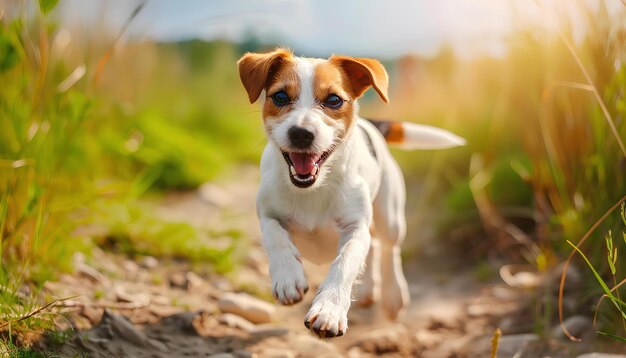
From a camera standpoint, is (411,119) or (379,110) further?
(379,110)

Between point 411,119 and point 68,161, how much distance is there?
4653mm

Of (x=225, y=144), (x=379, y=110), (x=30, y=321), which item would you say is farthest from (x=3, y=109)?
(x=379, y=110)

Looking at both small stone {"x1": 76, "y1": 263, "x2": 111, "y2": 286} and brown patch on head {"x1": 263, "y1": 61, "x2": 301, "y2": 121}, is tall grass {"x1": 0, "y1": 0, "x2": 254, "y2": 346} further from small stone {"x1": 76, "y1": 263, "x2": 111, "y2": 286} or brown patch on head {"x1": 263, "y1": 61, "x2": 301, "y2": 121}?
brown patch on head {"x1": 263, "y1": 61, "x2": 301, "y2": 121}

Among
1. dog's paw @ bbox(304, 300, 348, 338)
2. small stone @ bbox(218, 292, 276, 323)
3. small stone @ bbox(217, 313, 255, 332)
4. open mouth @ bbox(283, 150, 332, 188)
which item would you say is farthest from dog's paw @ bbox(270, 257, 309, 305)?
small stone @ bbox(218, 292, 276, 323)

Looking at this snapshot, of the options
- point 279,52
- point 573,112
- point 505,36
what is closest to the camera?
point 279,52

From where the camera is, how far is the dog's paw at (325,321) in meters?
2.69

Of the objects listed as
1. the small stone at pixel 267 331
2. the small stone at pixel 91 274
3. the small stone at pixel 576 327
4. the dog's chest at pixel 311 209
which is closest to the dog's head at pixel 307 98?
the dog's chest at pixel 311 209

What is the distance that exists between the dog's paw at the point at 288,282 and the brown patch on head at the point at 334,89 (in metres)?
0.74

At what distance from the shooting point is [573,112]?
15.7 ft

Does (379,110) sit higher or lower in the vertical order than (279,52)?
lower

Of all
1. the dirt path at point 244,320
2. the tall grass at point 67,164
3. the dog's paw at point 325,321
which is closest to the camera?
the dog's paw at point 325,321

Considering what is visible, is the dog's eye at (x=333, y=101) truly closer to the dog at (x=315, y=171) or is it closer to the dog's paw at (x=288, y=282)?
the dog at (x=315, y=171)

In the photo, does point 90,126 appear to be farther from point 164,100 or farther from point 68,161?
point 164,100

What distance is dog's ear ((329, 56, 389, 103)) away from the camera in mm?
3271
